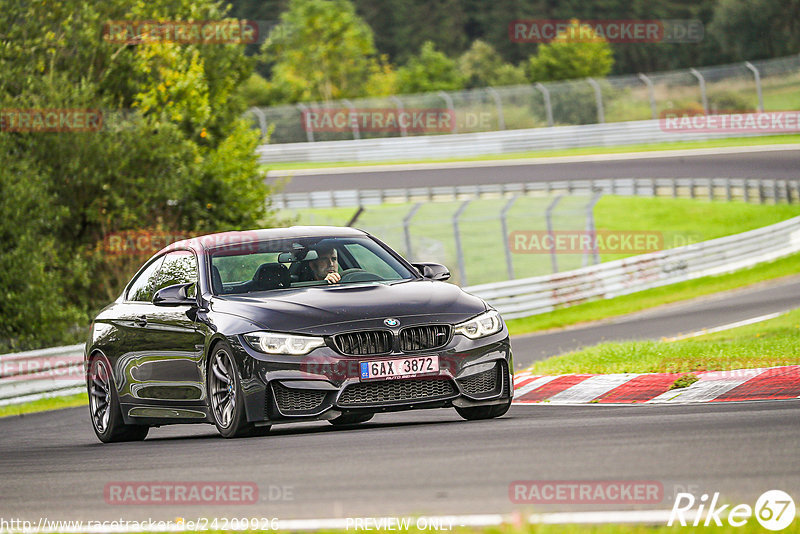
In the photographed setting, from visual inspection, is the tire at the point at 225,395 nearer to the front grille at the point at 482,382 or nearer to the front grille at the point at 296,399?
the front grille at the point at 296,399

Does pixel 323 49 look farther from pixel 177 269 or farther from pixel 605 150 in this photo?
pixel 177 269

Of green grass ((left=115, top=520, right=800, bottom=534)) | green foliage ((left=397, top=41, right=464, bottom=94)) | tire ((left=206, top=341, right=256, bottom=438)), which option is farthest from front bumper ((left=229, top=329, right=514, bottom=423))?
green foliage ((left=397, top=41, right=464, bottom=94))

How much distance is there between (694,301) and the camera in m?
27.0

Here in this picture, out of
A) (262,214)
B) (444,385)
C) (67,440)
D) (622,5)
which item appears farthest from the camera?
(622,5)

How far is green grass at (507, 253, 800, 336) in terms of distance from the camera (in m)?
26.5

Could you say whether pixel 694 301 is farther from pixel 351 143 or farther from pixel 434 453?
pixel 351 143

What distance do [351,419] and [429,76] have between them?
230 feet

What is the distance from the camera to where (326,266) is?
9.70m

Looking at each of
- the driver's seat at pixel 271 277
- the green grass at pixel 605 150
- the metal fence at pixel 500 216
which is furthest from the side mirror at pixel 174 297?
the green grass at pixel 605 150

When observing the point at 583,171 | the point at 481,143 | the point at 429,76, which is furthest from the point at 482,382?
the point at 429,76

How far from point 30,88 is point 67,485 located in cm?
1807

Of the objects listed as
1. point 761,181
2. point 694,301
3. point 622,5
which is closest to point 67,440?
point 694,301

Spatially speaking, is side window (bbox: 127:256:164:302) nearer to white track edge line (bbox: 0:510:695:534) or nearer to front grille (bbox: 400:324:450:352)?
front grille (bbox: 400:324:450:352)

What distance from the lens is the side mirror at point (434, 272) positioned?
32.7 feet
